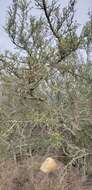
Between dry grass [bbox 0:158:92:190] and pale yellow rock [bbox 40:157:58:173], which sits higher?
pale yellow rock [bbox 40:157:58:173]

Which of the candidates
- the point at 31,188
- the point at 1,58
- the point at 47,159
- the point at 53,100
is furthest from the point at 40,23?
the point at 31,188

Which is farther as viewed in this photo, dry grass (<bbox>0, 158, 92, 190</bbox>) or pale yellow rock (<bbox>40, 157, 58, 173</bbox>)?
pale yellow rock (<bbox>40, 157, 58, 173</bbox>)

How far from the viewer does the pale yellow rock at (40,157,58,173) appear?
6.97 metres

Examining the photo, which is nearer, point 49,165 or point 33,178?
point 33,178

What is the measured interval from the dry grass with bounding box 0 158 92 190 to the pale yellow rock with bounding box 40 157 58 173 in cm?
8

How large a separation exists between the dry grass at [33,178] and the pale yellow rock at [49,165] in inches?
3.0

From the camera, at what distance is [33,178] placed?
21.7 ft

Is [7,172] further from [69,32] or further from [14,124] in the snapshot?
[69,32]

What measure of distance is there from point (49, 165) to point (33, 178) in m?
0.47

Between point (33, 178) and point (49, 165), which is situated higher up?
point (49, 165)

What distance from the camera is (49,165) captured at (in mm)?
7035

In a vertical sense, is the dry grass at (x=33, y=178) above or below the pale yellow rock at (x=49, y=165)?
below

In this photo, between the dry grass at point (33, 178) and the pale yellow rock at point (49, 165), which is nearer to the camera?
the dry grass at point (33, 178)

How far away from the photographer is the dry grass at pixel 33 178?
6414 mm
